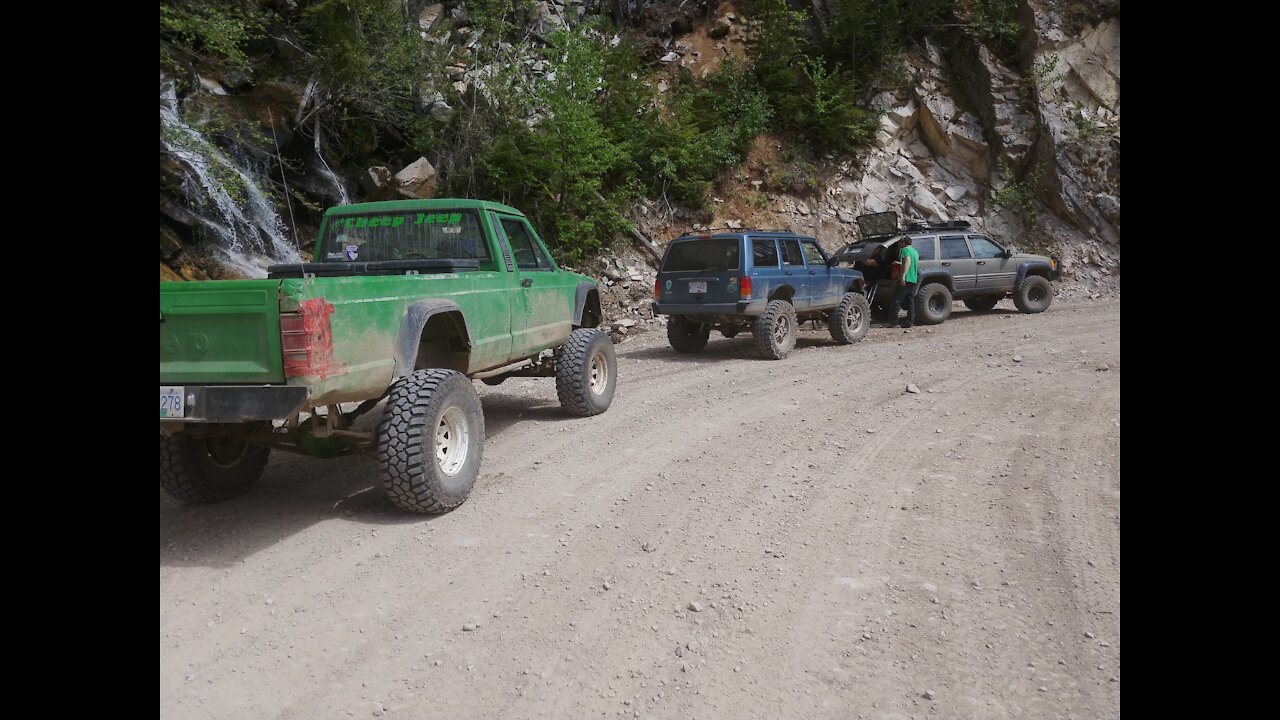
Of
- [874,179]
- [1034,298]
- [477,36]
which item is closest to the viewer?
[1034,298]

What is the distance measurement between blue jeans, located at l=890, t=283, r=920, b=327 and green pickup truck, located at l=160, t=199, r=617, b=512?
8.35 meters

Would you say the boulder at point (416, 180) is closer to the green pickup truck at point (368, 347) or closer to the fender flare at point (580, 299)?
Answer: the fender flare at point (580, 299)

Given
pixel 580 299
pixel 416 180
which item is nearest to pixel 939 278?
pixel 580 299

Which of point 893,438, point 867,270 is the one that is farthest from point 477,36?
point 893,438

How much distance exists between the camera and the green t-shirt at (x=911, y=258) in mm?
13062

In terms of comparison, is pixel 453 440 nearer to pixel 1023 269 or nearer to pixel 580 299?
pixel 580 299

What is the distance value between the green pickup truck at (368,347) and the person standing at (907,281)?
27.0 ft

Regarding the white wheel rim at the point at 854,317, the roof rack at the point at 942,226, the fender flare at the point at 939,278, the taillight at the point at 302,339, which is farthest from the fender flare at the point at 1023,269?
the taillight at the point at 302,339

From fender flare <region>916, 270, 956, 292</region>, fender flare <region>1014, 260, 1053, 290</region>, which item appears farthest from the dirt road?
fender flare <region>1014, 260, 1053, 290</region>

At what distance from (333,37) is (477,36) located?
352 centimetres

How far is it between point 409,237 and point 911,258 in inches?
385

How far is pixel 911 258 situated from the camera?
13102 millimetres

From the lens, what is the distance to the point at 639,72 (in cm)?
1952
